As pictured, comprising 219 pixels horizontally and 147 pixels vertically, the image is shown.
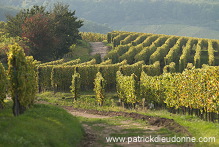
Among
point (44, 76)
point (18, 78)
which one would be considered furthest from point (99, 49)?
Result: point (18, 78)

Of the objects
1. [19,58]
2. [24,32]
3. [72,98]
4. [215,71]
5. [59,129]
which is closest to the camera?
[59,129]

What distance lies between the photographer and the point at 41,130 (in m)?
16.3

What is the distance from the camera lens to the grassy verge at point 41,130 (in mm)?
14344

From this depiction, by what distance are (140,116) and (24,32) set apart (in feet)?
147

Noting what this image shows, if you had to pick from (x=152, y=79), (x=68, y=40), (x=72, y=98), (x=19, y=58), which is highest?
(x=68, y=40)

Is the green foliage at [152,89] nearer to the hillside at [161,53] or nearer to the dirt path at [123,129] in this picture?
the dirt path at [123,129]

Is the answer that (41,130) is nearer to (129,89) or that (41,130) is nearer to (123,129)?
(123,129)

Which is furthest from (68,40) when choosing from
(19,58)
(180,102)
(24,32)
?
(19,58)

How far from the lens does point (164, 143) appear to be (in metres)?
18.0

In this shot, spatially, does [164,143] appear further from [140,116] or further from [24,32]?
[24,32]

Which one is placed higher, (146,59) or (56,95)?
(146,59)

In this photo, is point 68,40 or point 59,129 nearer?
point 59,129

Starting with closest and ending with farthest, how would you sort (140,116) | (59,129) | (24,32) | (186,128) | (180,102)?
(59,129) → (186,128) → (140,116) → (180,102) → (24,32)

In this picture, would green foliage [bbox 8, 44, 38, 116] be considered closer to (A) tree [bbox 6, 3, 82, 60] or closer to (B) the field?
(B) the field
